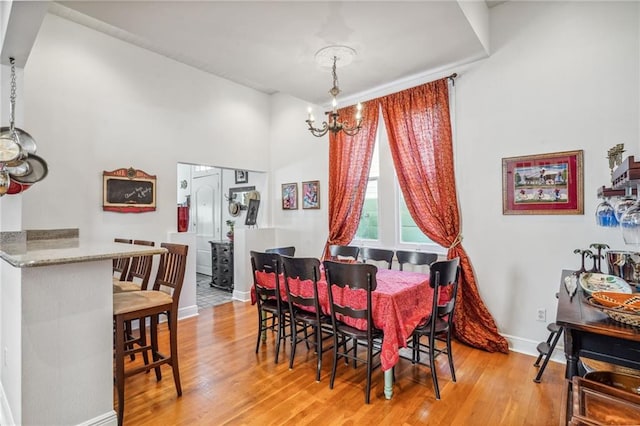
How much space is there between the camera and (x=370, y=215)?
15.1 ft

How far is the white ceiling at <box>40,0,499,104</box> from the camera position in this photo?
259 centimetres

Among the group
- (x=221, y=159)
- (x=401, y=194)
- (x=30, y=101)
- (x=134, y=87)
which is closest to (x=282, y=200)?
(x=221, y=159)

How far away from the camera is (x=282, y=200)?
5.76 m

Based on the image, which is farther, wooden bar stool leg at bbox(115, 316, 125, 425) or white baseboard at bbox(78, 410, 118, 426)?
wooden bar stool leg at bbox(115, 316, 125, 425)

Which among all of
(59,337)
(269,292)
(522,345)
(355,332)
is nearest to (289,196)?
(269,292)

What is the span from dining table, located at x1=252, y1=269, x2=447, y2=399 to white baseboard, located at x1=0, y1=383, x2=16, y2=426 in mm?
2004

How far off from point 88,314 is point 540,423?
305cm

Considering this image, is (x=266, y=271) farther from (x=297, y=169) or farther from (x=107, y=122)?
(x=107, y=122)

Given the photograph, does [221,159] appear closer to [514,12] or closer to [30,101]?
[30,101]

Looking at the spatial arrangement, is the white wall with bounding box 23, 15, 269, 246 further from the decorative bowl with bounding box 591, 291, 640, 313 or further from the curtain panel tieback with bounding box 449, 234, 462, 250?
the decorative bowl with bounding box 591, 291, 640, 313

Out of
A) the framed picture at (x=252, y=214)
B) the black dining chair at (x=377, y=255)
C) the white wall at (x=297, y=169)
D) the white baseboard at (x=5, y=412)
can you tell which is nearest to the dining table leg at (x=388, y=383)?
the black dining chair at (x=377, y=255)

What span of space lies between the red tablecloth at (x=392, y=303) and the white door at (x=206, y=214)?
423 centimetres

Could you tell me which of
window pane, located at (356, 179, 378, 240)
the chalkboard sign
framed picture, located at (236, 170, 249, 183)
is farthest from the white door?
window pane, located at (356, 179, 378, 240)

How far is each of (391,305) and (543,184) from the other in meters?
2.07
